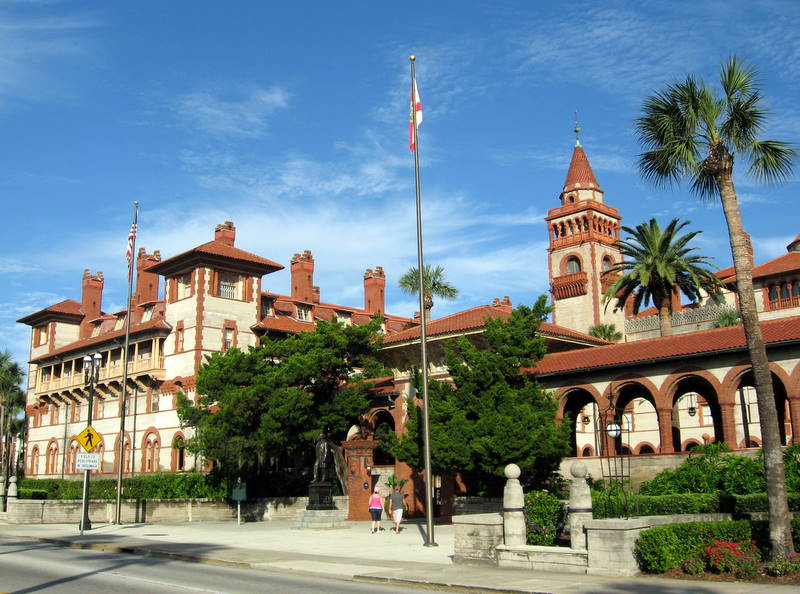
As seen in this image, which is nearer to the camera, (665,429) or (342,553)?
(342,553)

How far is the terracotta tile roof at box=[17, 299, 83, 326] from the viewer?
7125 centimetres

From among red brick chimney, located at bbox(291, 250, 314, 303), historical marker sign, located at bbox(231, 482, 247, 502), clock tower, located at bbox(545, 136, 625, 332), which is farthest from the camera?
clock tower, located at bbox(545, 136, 625, 332)

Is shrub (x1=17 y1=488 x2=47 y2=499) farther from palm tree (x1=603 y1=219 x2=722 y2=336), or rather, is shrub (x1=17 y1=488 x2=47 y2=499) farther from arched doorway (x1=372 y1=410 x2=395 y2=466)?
palm tree (x1=603 y1=219 x2=722 y2=336)

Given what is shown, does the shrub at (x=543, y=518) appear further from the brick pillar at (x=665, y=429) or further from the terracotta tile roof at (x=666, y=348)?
the brick pillar at (x=665, y=429)

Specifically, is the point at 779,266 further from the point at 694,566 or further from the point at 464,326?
the point at 694,566

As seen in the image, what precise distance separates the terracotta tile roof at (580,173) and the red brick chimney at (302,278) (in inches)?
1233

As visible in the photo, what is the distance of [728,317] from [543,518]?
155ft

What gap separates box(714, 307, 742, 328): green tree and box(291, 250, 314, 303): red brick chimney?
3168 cm

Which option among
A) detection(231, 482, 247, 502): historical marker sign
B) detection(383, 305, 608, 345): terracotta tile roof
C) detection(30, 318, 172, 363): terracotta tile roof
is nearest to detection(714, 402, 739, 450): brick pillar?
detection(383, 305, 608, 345): terracotta tile roof

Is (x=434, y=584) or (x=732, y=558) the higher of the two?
(x=732, y=558)

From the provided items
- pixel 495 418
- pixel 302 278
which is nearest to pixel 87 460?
pixel 495 418

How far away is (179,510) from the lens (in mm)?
40062

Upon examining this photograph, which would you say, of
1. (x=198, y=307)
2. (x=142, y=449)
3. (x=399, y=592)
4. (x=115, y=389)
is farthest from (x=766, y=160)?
(x=115, y=389)

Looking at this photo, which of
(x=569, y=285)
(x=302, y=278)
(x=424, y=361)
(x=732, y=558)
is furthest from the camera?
(x=569, y=285)
